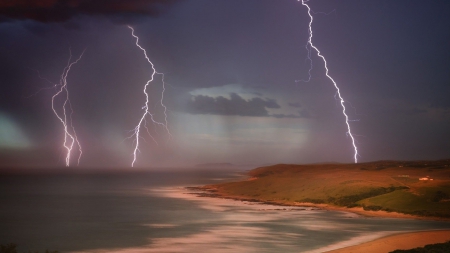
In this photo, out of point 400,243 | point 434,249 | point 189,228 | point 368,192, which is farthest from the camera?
point 368,192

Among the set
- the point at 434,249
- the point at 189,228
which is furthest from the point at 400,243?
the point at 189,228

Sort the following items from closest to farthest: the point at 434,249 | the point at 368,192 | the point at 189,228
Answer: the point at 434,249 → the point at 189,228 → the point at 368,192

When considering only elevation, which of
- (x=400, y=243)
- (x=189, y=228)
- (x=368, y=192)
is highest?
(x=368, y=192)

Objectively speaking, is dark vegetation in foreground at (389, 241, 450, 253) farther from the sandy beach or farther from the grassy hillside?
the grassy hillside

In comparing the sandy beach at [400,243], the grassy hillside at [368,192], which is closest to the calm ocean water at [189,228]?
the sandy beach at [400,243]

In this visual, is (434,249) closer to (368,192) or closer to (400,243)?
(400,243)

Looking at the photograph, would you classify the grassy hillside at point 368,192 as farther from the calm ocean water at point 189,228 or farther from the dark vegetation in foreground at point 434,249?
the dark vegetation in foreground at point 434,249

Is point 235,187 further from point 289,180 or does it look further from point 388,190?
point 388,190

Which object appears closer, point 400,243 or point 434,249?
point 434,249
